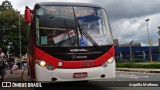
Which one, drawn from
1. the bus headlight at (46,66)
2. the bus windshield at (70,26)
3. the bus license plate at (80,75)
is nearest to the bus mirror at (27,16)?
the bus windshield at (70,26)

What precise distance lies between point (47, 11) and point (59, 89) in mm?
3228

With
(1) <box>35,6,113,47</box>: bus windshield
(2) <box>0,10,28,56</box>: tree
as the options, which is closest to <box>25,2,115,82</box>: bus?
(1) <box>35,6,113,47</box>: bus windshield

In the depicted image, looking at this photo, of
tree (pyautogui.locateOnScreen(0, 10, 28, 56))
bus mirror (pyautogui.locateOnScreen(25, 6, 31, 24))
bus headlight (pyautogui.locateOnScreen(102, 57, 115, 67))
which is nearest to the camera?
bus mirror (pyautogui.locateOnScreen(25, 6, 31, 24))

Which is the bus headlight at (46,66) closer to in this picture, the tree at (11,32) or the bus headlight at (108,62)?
the bus headlight at (108,62)

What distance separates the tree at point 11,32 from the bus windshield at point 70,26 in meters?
38.9

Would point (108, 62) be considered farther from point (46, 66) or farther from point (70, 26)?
point (46, 66)

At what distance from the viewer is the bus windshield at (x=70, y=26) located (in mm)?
10062

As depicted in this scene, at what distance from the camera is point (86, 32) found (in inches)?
404

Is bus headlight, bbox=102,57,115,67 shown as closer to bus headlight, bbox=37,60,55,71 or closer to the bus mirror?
bus headlight, bbox=37,60,55,71

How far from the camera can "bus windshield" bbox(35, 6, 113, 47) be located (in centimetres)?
1006

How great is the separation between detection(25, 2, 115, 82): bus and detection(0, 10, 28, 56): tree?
3893 centimetres

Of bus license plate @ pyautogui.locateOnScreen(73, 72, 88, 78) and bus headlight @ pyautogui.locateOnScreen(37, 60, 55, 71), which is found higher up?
bus headlight @ pyautogui.locateOnScreen(37, 60, 55, 71)

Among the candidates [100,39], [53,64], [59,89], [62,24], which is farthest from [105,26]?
[59,89]

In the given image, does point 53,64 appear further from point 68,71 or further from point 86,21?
point 86,21
